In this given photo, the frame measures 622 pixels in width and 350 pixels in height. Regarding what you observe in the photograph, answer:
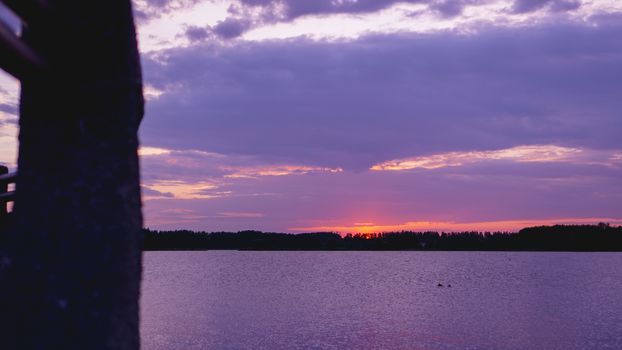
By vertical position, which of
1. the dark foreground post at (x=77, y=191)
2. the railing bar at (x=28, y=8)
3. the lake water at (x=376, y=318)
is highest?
the railing bar at (x=28, y=8)

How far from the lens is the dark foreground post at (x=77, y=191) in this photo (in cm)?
244

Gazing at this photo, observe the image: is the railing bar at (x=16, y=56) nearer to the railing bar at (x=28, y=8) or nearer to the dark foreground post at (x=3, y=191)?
the railing bar at (x=28, y=8)

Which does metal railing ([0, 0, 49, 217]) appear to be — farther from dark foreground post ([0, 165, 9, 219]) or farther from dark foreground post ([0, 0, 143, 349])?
dark foreground post ([0, 165, 9, 219])

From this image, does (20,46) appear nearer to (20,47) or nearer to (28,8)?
(20,47)

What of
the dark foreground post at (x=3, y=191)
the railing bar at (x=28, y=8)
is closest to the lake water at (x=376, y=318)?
the dark foreground post at (x=3, y=191)

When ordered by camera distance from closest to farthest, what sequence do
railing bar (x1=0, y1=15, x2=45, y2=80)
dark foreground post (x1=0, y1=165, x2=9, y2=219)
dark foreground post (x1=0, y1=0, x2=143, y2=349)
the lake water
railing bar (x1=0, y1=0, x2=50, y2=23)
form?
1. railing bar (x1=0, y1=15, x2=45, y2=80)
2. railing bar (x1=0, y1=0, x2=50, y2=23)
3. dark foreground post (x1=0, y1=0, x2=143, y2=349)
4. dark foreground post (x1=0, y1=165, x2=9, y2=219)
5. the lake water

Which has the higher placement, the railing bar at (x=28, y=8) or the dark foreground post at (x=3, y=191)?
the railing bar at (x=28, y=8)

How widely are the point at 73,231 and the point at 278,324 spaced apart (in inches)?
1550

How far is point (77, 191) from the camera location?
8.28ft

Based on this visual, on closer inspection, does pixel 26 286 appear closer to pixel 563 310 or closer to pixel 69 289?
pixel 69 289

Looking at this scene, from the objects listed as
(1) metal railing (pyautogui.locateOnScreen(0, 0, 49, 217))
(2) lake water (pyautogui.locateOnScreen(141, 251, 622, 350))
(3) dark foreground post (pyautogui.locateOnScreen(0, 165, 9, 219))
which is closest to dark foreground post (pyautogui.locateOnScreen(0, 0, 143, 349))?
(1) metal railing (pyautogui.locateOnScreen(0, 0, 49, 217))

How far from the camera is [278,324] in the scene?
40781mm

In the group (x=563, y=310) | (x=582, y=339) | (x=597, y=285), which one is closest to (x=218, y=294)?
(x=563, y=310)

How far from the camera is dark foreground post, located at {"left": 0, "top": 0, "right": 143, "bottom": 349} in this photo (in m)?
2.44
